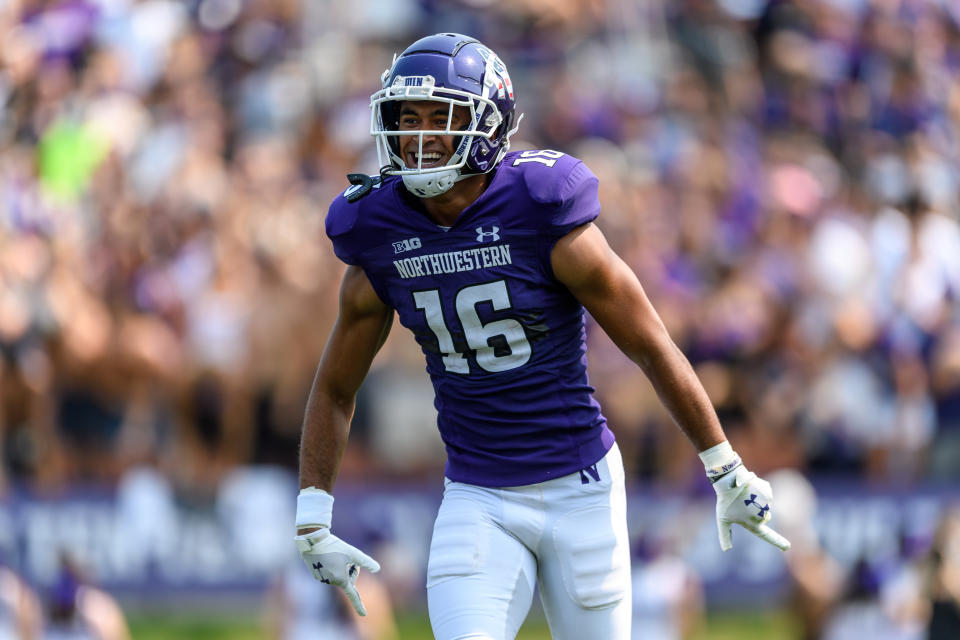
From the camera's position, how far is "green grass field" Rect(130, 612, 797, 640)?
886cm

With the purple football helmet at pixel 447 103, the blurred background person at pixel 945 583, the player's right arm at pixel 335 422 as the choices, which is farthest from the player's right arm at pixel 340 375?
the blurred background person at pixel 945 583

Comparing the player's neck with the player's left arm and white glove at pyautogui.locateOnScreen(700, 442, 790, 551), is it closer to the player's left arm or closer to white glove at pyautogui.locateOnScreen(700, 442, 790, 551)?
the player's left arm

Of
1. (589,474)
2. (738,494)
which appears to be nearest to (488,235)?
(589,474)

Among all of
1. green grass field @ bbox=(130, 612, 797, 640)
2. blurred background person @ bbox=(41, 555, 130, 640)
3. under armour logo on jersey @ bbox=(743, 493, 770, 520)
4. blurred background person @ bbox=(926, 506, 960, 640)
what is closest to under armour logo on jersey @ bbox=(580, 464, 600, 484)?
under armour logo on jersey @ bbox=(743, 493, 770, 520)

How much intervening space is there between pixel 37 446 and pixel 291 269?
183 centimetres

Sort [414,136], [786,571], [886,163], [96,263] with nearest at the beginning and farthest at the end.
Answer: [414,136], [786,571], [96,263], [886,163]

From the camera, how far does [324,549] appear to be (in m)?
4.43

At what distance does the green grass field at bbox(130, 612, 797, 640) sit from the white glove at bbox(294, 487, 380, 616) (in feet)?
15.0

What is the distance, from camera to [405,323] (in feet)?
14.2

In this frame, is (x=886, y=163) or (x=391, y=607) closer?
(x=391, y=607)

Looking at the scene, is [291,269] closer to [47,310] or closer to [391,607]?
[47,310]

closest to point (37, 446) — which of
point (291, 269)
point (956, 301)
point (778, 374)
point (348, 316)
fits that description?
point (291, 269)

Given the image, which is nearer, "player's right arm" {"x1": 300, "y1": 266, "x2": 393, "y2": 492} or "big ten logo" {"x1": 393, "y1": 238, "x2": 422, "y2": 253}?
"big ten logo" {"x1": 393, "y1": 238, "x2": 422, "y2": 253}

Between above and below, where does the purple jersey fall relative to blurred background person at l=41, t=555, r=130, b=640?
above
